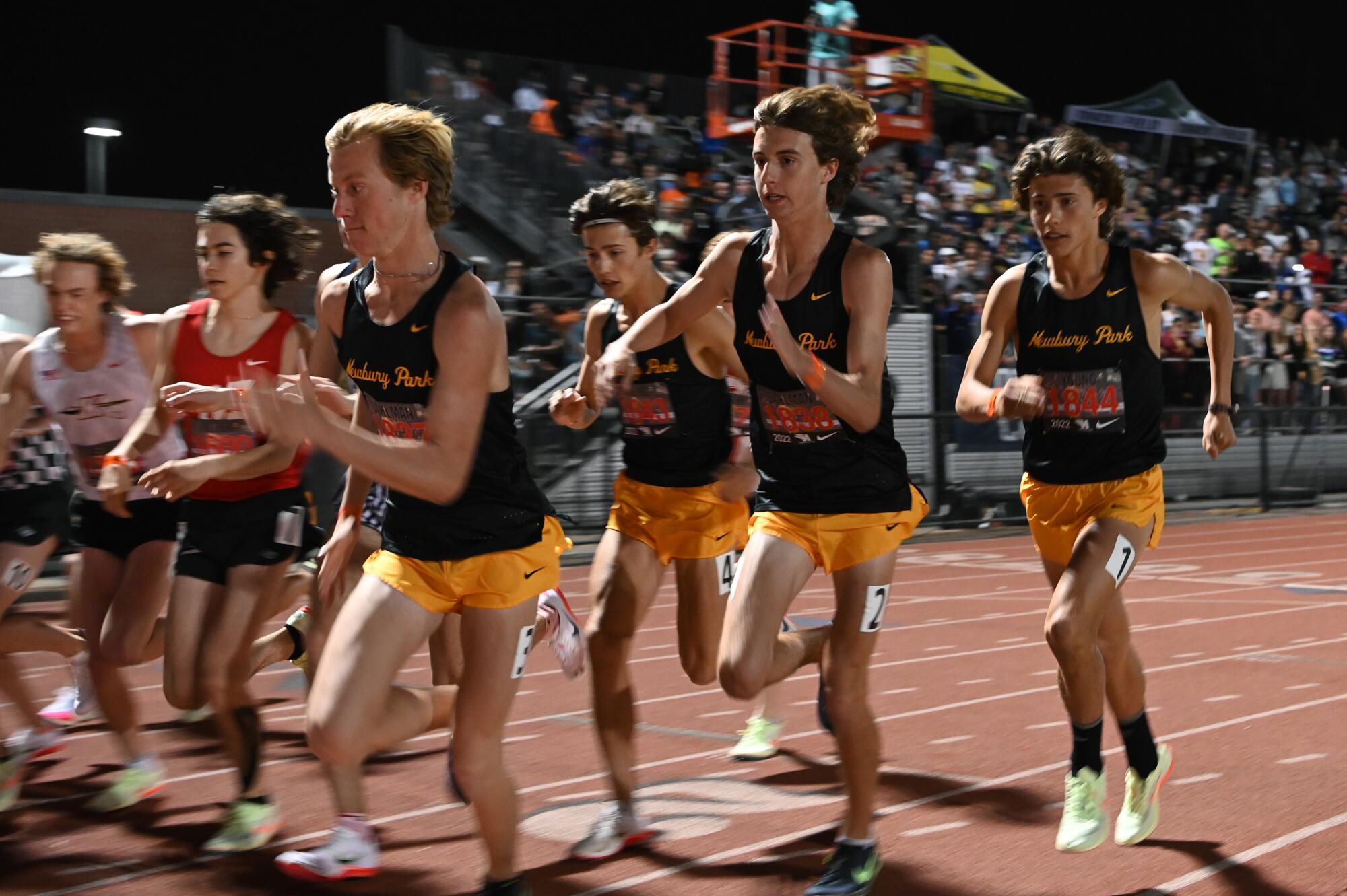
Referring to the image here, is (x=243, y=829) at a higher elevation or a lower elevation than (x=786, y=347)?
lower

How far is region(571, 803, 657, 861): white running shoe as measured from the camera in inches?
182

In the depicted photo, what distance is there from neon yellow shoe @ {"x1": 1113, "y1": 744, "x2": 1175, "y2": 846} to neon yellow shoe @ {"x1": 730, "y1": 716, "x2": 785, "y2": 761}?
1658mm

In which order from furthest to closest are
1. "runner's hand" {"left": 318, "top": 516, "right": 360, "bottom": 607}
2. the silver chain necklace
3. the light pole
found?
the light pole, "runner's hand" {"left": 318, "top": 516, "right": 360, "bottom": 607}, the silver chain necklace

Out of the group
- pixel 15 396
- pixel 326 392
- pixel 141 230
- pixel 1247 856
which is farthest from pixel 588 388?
pixel 141 230

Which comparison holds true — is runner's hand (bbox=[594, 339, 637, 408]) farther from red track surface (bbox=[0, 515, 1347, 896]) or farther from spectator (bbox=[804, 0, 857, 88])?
spectator (bbox=[804, 0, 857, 88])

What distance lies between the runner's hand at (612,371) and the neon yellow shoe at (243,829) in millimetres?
1841

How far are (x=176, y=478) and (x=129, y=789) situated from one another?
162 centimetres

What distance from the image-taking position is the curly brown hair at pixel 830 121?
4.20m

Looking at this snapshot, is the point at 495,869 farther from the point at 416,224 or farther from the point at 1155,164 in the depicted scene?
the point at 1155,164

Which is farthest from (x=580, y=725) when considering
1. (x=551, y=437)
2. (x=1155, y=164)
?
(x=1155, y=164)

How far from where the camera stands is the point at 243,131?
23.4m

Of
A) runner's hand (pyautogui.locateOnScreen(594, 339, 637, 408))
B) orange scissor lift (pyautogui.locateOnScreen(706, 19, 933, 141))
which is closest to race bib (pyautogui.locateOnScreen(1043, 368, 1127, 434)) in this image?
runner's hand (pyautogui.locateOnScreen(594, 339, 637, 408))

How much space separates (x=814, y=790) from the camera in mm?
5516

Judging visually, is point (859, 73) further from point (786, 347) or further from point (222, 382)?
point (786, 347)
